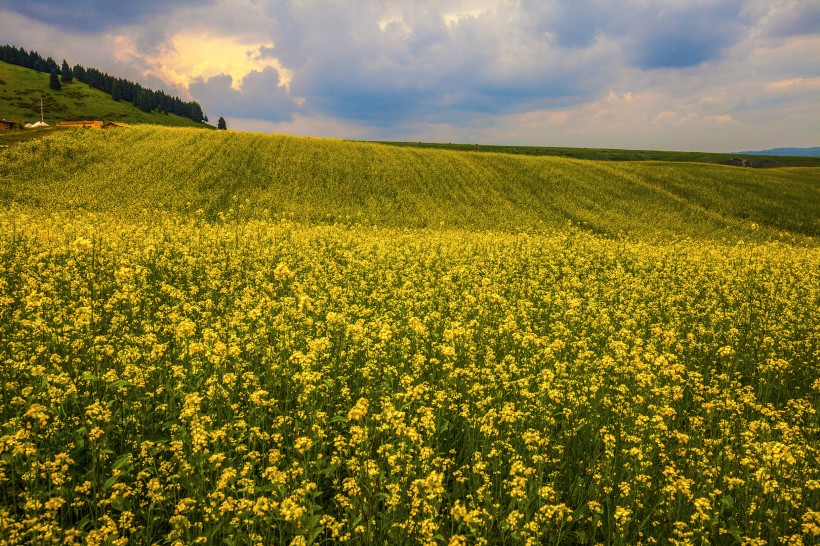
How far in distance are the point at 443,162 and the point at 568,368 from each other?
4852 cm

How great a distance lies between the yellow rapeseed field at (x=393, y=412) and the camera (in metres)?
4.32

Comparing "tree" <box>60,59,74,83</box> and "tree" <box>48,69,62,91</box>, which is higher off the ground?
"tree" <box>60,59,74,83</box>

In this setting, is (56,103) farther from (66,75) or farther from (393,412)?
(393,412)

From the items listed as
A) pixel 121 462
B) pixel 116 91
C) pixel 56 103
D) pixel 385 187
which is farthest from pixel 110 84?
pixel 121 462

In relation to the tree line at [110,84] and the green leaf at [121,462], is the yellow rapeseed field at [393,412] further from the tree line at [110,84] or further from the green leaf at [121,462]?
the tree line at [110,84]

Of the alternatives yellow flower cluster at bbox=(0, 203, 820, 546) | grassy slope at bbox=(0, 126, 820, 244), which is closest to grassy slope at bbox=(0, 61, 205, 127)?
grassy slope at bbox=(0, 126, 820, 244)

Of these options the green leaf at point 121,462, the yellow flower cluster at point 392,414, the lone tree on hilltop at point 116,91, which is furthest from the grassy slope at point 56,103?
the green leaf at point 121,462

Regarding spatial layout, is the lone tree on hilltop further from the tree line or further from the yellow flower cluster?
the yellow flower cluster

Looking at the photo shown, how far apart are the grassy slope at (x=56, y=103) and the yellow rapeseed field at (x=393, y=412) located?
579 feet

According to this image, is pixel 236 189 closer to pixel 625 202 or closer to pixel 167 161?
pixel 167 161

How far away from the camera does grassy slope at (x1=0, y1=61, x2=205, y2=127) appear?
140625 millimetres

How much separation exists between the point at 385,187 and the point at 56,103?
178m

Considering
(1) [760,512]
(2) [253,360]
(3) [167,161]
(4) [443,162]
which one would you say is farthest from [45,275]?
(4) [443,162]

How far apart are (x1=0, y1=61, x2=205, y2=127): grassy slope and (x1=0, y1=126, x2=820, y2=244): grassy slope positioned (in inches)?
5216
